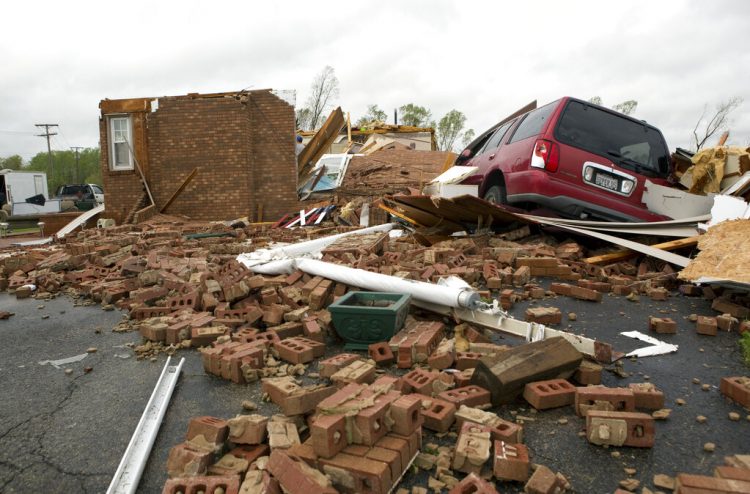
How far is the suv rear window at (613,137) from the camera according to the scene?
5.97m

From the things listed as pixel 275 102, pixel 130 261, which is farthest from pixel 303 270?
→ pixel 275 102

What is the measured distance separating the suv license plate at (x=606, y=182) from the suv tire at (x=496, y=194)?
1352mm

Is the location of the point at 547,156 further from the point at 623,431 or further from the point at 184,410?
the point at 184,410

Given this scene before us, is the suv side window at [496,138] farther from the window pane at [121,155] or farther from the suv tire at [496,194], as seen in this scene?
the window pane at [121,155]

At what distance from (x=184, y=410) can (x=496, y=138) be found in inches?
262

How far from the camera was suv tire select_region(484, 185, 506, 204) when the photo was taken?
6.90m

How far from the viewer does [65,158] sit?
2931 inches

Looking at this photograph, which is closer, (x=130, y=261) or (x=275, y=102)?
(x=130, y=261)

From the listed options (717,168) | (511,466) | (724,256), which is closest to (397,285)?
(511,466)

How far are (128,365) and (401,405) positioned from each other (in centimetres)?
235

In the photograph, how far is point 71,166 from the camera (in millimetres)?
72812

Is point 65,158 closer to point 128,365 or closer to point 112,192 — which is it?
point 112,192

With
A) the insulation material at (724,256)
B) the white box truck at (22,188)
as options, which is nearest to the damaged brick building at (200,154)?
the insulation material at (724,256)

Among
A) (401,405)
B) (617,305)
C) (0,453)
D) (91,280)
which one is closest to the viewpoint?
(401,405)
